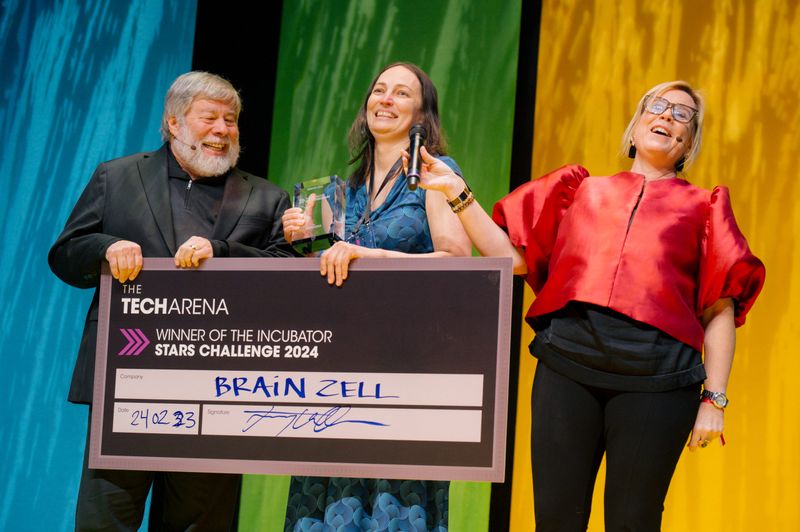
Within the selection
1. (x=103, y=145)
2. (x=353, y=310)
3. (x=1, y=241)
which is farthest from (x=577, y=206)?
(x=1, y=241)

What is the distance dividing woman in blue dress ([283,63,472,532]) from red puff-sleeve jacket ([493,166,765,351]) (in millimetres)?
303

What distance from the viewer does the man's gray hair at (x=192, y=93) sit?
10.5ft

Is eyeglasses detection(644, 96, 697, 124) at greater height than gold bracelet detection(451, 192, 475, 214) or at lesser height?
greater

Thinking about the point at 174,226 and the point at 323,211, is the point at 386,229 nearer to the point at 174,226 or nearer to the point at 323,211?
the point at 323,211

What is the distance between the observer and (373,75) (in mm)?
4473

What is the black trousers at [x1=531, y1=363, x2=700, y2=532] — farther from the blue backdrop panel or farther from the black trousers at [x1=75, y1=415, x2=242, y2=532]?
the blue backdrop panel

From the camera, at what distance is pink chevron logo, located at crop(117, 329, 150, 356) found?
9.09ft

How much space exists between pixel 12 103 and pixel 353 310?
2.46 m

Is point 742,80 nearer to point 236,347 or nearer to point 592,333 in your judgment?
point 592,333

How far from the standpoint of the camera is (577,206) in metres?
2.83

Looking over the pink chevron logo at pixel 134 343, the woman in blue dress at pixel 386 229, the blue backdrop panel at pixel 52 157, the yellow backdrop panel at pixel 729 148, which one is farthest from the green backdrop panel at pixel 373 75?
the pink chevron logo at pixel 134 343

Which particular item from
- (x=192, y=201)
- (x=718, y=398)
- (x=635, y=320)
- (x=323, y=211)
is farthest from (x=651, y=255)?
(x=192, y=201)

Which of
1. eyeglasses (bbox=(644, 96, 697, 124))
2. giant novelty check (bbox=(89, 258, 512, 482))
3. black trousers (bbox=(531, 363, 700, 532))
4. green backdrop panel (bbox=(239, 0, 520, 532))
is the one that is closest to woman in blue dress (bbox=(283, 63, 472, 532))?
giant novelty check (bbox=(89, 258, 512, 482))
